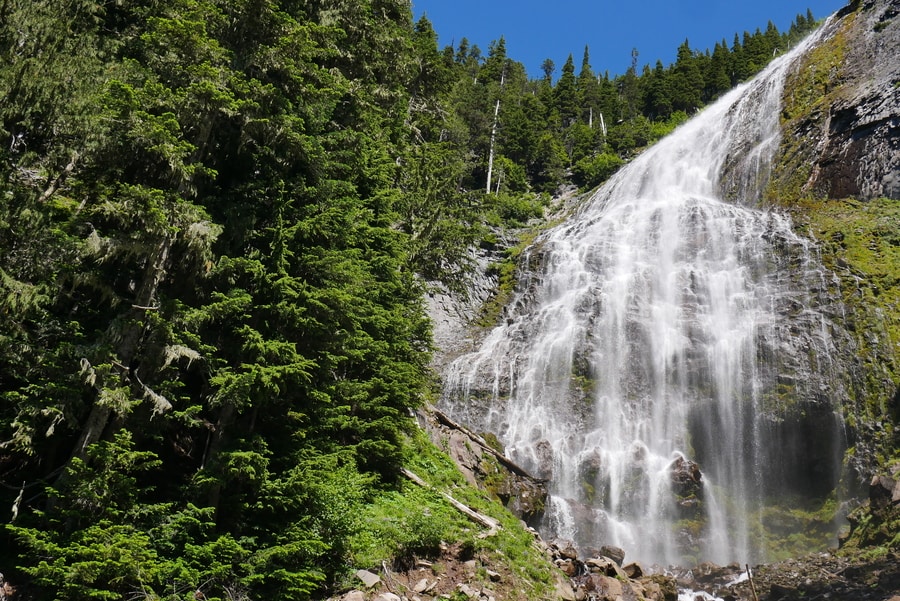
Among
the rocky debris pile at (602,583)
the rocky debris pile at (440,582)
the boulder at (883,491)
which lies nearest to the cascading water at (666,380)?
the boulder at (883,491)

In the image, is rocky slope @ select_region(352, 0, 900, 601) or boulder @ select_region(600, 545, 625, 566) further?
boulder @ select_region(600, 545, 625, 566)

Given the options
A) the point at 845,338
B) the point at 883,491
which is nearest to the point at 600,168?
the point at 845,338

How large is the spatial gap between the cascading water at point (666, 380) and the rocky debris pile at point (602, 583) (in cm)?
509

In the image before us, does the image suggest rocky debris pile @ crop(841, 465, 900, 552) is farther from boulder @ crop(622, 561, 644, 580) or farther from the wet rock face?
the wet rock face

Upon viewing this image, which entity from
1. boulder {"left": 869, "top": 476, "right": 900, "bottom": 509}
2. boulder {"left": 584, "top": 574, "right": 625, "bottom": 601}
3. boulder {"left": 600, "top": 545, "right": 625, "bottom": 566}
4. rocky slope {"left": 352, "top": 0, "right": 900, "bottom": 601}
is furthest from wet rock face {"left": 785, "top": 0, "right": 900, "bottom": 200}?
boulder {"left": 584, "top": 574, "right": 625, "bottom": 601}

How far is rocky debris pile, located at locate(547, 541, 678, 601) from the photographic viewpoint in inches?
442

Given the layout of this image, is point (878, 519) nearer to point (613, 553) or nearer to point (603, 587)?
point (613, 553)

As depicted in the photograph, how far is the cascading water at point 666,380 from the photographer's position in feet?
68.3

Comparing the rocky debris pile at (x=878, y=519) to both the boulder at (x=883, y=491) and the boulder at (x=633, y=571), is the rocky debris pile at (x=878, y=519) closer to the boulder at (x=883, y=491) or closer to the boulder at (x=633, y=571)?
the boulder at (x=883, y=491)

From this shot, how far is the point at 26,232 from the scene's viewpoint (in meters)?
8.73

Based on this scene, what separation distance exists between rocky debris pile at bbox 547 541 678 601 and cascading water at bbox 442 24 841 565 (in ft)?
16.7

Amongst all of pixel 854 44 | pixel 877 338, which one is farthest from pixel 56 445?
pixel 854 44

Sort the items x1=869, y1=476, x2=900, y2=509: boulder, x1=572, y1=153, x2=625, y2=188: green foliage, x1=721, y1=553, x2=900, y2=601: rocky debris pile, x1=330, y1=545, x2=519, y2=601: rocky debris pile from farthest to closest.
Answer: x1=572, y1=153, x2=625, y2=188: green foliage
x1=869, y1=476, x2=900, y2=509: boulder
x1=721, y1=553, x2=900, y2=601: rocky debris pile
x1=330, y1=545, x2=519, y2=601: rocky debris pile

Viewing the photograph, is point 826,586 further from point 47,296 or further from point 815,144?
point 815,144
